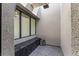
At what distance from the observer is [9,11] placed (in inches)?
122

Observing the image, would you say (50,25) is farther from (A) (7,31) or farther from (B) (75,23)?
(A) (7,31)

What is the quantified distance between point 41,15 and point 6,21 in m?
7.07

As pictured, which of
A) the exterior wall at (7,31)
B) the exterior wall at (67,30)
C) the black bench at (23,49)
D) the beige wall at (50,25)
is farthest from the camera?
the beige wall at (50,25)

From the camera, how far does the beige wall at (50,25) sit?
30.0 ft

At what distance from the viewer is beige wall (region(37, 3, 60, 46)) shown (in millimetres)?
9133

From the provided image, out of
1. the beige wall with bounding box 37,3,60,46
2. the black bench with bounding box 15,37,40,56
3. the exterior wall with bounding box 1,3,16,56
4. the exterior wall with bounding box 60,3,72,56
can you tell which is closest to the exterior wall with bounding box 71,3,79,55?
the exterior wall with bounding box 60,3,72,56

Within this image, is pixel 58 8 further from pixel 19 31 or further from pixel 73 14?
pixel 73 14

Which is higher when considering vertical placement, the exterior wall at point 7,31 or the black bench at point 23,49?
the exterior wall at point 7,31

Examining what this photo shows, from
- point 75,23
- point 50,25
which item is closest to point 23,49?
point 75,23

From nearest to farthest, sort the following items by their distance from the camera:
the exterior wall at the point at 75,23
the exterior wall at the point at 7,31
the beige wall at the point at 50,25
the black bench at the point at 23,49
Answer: the exterior wall at the point at 7,31 → the exterior wall at the point at 75,23 → the black bench at the point at 23,49 → the beige wall at the point at 50,25

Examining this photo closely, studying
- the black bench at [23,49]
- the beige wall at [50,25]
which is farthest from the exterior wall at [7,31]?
the beige wall at [50,25]

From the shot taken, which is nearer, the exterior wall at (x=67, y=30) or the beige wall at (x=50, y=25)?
the exterior wall at (x=67, y=30)

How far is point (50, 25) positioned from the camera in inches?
370

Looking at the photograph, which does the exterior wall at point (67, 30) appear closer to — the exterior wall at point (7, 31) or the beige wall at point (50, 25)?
the exterior wall at point (7, 31)
